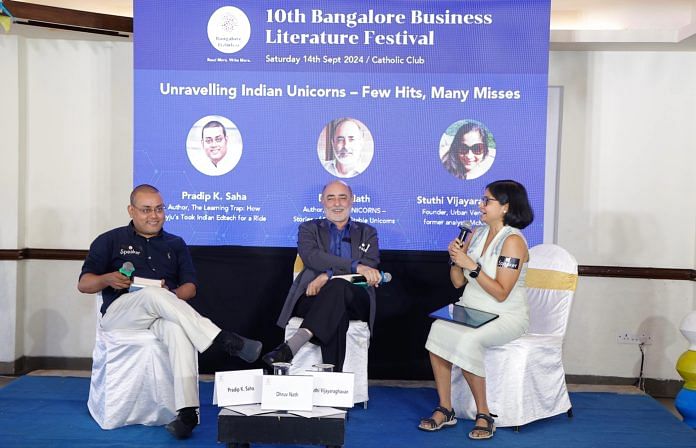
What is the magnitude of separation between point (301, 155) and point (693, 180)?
255 centimetres

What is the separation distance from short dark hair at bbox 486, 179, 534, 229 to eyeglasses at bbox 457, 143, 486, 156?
3.20 feet

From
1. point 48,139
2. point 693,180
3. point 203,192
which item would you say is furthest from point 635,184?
point 48,139

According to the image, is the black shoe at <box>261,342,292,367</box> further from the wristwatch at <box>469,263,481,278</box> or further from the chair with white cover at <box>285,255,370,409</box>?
the wristwatch at <box>469,263,481,278</box>

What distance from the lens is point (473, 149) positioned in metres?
5.37

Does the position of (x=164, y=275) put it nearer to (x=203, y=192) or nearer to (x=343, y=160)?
(x=203, y=192)

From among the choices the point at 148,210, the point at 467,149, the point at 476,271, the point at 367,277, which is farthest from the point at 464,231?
the point at 148,210

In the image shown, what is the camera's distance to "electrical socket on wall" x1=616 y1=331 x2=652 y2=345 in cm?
578

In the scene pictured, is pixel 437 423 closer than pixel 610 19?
Yes

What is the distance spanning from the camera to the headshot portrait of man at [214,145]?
5.41 meters

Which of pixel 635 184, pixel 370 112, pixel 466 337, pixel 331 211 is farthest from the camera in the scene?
pixel 635 184

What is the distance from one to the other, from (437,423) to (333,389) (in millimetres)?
970

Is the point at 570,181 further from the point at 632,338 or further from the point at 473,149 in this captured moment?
the point at 632,338

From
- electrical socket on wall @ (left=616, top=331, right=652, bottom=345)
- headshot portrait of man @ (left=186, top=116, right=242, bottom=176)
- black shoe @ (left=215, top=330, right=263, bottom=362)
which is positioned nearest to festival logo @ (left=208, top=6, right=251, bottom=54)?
headshot portrait of man @ (left=186, top=116, right=242, bottom=176)

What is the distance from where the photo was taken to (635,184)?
18.9 ft
